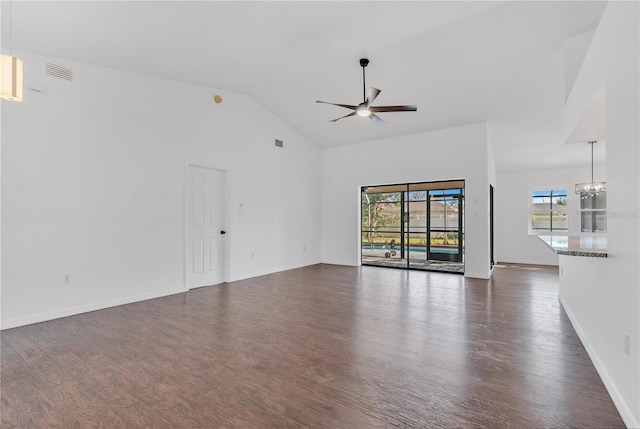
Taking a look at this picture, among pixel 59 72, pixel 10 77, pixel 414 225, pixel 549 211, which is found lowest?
pixel 414 225

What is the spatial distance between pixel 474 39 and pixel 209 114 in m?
4.27

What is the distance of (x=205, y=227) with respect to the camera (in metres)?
5.63

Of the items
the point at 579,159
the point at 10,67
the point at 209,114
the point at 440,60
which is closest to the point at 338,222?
the point at 209,114

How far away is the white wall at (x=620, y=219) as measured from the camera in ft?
5.93

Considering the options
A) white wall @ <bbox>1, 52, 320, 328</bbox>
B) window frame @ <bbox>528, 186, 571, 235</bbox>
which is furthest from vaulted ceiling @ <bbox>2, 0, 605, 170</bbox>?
window frame @ <bbox>528, 186, 571, 235</bbox>

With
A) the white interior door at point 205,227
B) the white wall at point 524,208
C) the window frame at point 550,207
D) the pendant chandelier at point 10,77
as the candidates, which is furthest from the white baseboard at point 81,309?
the window frame at point 550,207

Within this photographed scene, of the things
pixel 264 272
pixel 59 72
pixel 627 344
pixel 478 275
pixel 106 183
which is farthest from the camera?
pixel 264 272

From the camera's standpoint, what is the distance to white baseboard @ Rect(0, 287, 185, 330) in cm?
357

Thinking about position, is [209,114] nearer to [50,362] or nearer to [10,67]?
[10,67]

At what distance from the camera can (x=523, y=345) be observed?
302 cm

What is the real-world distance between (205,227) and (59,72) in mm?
2892

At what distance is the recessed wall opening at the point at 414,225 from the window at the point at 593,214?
3.17 meters

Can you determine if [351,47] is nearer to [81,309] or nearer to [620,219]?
[620,219]

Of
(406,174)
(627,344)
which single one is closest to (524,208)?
(406,174)
